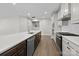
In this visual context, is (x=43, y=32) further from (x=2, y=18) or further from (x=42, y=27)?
(x=2, y=18)

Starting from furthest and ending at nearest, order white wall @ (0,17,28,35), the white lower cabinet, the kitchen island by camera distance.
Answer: white wall @ (0,17,28,35), the white lower cabinet, the kitchen island

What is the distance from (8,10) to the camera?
2.59 metres

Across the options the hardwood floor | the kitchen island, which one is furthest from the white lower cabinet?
the hardwood floor

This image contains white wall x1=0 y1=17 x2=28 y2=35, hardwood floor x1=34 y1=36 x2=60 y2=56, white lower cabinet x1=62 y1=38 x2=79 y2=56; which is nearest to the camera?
white lower cabinet x1=62 y1=38 x2=79 y2=56

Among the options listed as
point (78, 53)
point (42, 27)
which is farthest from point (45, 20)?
point (78, 53)

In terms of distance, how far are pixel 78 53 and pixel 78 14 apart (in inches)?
37.9

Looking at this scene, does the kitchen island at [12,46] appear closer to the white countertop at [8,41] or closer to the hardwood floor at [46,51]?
the white countertop at [8,41]

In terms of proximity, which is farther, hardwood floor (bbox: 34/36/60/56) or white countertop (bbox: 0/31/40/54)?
hardwood floor (bbox: 34/36/60/56)

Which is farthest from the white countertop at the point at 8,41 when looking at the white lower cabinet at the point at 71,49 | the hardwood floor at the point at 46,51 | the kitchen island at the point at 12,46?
the hardwood floor at the point at 46,51

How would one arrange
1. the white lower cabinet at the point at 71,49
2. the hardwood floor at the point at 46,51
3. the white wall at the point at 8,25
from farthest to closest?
the hardwood floor at the point at 46,51 → the white wall at the point at 8,25 → the white lower cabinet at the point at 71,49

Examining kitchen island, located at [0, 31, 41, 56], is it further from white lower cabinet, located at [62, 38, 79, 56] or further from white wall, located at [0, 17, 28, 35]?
white lower cabinet, located at [62, 38, 79, 56]

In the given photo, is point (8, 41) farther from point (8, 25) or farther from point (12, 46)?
point (8, 25)

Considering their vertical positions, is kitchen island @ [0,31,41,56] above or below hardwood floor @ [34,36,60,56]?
above

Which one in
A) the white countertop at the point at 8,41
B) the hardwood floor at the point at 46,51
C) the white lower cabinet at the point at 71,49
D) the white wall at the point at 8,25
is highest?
the white wall at the point at 8,25
